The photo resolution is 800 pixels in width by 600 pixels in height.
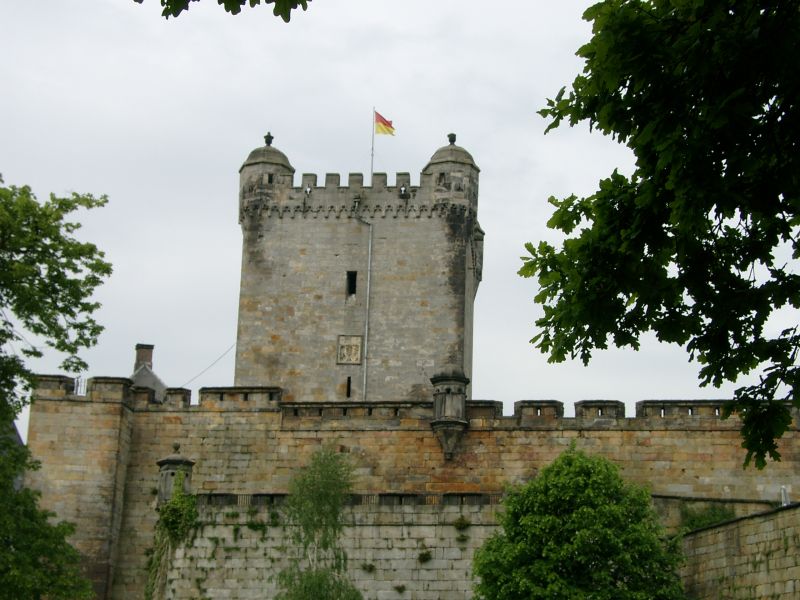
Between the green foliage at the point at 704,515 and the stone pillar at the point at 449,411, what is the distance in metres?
6.39

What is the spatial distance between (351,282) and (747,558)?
18303 millimetres

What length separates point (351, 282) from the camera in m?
40.6

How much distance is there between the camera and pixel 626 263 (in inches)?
427

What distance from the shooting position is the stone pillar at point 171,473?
3108cm

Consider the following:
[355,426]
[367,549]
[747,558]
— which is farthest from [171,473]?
[747,558]

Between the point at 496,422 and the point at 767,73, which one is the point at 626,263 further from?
the point at 496,422

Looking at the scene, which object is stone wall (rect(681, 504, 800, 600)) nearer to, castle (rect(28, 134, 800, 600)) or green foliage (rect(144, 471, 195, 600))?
castle (rect(28, 134, 800, 600))

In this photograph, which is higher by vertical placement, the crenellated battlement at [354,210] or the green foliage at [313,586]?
the crenellated battlement at [354,210]

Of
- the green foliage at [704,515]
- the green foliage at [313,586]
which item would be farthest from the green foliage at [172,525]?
the green foliage at [704,515]

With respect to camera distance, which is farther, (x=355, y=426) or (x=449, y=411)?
(x=355, y=426)

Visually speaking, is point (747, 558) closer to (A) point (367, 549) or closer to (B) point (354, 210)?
(A) point (367, 549)

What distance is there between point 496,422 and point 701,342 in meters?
23.8

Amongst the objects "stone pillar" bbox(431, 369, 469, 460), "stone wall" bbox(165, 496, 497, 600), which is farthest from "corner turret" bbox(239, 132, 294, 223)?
"stone wall" bbox(165, 496, 497, 600)

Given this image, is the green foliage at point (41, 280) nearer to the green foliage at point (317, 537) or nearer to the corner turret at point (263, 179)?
the green foliage at point (317, 537)
